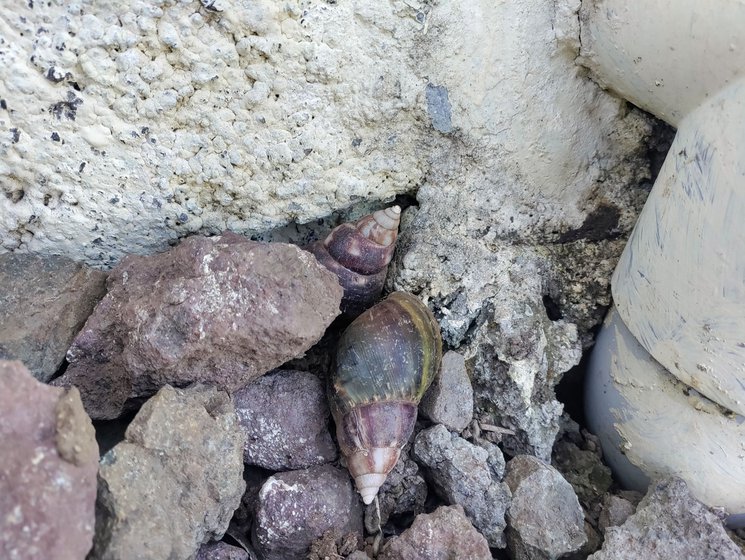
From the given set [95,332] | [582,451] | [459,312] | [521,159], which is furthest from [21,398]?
[582,451]

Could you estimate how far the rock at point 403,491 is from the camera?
1395 millimetres

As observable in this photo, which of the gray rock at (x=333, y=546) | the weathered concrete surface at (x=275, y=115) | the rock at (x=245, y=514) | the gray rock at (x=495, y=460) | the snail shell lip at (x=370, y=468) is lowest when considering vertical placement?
the rock at (x=245, y=514)

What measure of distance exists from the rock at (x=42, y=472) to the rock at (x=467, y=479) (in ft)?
2.32

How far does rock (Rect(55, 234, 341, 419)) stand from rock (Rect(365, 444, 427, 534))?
373 mm

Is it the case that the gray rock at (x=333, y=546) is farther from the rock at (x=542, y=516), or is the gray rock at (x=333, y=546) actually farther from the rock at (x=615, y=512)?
the rock at (x=615, y=512)

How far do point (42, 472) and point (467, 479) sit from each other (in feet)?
2.64

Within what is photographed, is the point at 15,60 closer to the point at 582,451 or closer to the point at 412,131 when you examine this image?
the point at 412,131

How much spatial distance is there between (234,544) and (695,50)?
1.25 meters

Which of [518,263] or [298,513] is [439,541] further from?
[518,263]

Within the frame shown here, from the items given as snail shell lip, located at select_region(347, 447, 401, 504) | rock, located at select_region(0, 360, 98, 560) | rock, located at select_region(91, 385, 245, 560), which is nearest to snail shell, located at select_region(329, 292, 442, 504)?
snail shell lip, located at select_region(347, 447, 401, 504)

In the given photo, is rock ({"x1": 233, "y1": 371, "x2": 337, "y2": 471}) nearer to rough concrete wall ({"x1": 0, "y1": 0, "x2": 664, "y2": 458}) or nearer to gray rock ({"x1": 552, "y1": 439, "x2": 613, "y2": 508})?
rough concrete wall ({"x1": 0, "y1": 0, "x2": 664, "y2": 458})

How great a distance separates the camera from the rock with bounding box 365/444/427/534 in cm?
139

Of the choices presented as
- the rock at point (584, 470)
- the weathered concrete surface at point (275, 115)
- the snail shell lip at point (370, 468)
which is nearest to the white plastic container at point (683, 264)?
the rock at point (584, 470)

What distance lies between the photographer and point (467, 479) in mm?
1341
